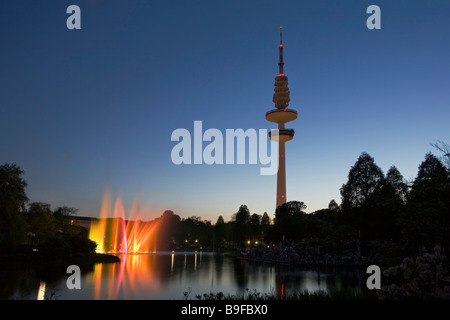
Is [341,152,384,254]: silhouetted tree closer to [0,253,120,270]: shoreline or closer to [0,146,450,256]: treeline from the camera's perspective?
[0,146,450,256]: treeline

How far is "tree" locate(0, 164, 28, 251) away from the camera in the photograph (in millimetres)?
34578

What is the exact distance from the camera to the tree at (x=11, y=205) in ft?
113

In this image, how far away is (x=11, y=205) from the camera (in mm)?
34906

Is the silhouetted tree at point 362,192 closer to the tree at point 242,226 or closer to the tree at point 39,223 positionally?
the tree at point 242,226

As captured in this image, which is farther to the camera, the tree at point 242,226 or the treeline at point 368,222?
the tree at point 242,226

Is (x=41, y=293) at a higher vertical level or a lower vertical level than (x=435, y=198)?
lower

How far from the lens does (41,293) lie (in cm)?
2023

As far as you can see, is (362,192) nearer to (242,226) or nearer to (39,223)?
(242,226)

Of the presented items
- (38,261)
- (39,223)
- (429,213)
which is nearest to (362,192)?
(429,213)

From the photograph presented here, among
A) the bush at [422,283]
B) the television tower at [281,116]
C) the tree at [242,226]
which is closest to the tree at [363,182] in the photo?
the bush at [422,283]
